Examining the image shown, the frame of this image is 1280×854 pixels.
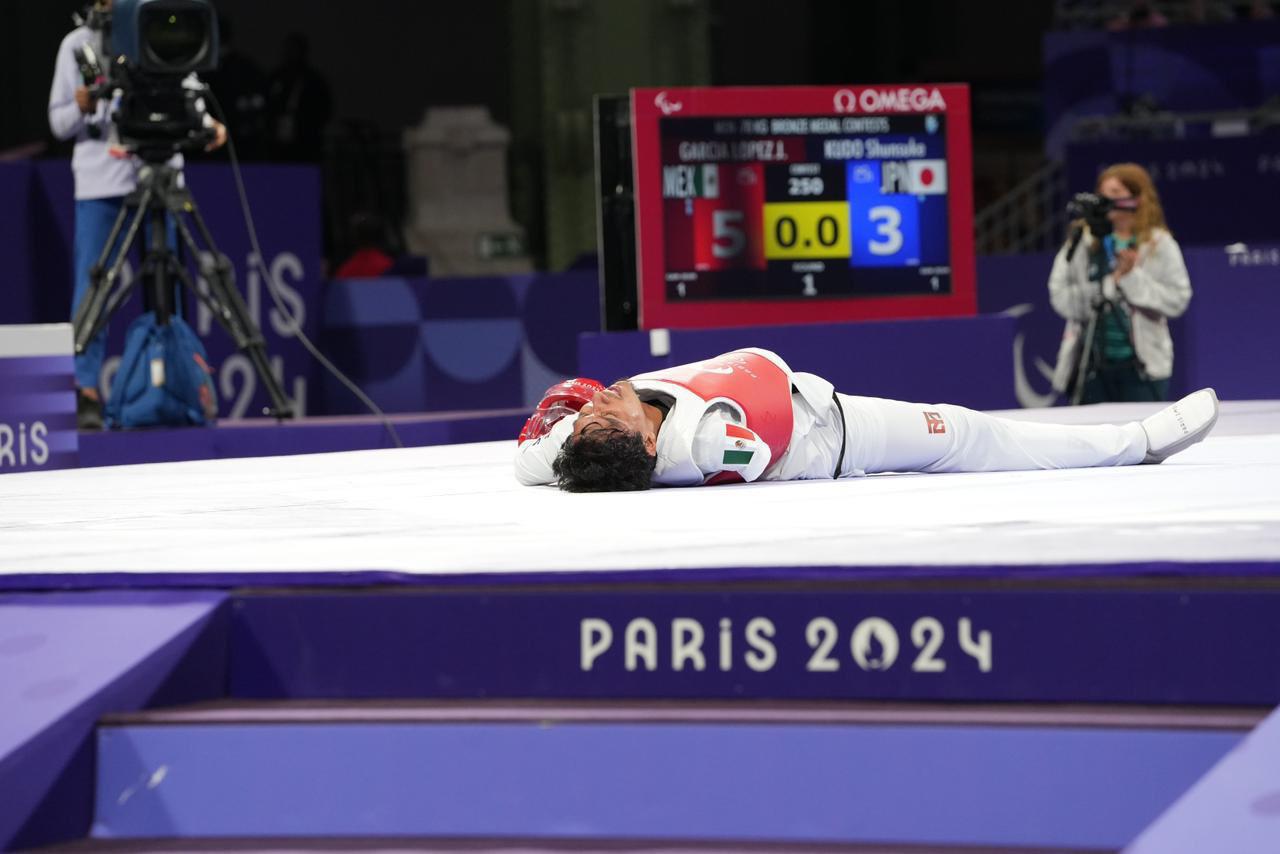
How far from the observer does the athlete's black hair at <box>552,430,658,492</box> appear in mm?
3482

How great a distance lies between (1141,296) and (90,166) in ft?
12.5

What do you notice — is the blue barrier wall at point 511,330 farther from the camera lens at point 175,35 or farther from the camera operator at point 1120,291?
the camera lens at point 175,35

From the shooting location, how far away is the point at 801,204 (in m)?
6.66

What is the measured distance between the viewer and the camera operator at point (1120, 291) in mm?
6664

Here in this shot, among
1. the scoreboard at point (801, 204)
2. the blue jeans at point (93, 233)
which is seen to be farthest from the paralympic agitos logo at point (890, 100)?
the blue jeans at point (93, 233)

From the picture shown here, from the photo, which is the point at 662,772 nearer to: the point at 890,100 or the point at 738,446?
the point at 738,446

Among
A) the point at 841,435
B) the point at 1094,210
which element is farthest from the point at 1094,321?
the point at 841,435

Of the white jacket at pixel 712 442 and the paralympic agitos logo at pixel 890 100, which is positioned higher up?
the paralympic agitos logo at pixel 890 100

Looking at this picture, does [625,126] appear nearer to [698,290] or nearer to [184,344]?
[698,290]

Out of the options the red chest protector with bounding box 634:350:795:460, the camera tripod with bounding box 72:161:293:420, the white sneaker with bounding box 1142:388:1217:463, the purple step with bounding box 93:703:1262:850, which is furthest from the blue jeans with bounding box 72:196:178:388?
the purple step with bounding box 93:703:1262:850

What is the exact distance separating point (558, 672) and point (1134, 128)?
8.56 metres

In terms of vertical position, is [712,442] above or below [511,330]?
below

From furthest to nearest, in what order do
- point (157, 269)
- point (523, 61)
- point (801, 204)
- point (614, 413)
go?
point (523, 61) → point (801, 204) → point (157, 269) → point (614, 413)

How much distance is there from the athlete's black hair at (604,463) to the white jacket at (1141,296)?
354 centimetres
